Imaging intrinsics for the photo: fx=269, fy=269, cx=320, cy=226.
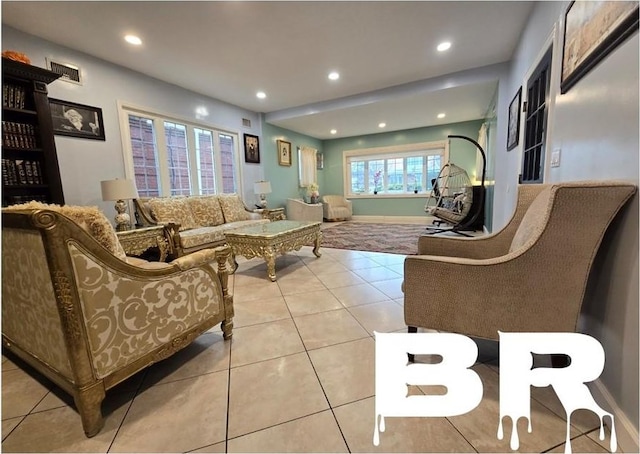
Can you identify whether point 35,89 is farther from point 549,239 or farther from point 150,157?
point 549,239

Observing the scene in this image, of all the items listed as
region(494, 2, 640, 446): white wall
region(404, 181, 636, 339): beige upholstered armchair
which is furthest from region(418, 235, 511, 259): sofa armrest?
region(494, 2, 640, 446): white wall

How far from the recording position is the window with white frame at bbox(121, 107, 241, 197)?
3.63 metres

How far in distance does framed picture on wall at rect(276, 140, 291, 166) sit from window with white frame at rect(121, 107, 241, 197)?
49.2 inches

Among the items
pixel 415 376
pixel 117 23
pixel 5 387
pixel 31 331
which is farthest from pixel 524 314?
pixel 117 23

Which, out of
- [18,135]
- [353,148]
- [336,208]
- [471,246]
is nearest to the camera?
[471,246]

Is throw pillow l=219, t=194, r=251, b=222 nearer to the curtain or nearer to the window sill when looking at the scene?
the curtain

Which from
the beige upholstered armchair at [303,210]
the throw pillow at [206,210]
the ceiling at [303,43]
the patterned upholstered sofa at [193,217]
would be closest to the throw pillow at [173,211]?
the patterned upholstered sofa at [193,217]

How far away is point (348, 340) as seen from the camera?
1676mm

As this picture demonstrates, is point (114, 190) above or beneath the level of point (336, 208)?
above

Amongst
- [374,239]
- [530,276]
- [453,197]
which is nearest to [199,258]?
[530,276]

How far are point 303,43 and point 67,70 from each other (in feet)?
8.47

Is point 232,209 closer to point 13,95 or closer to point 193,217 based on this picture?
point 193,217

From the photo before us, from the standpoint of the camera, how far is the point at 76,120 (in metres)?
2.99

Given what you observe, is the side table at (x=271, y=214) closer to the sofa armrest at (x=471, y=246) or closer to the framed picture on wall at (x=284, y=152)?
the framed picture on wall at (x=284, y=152)
